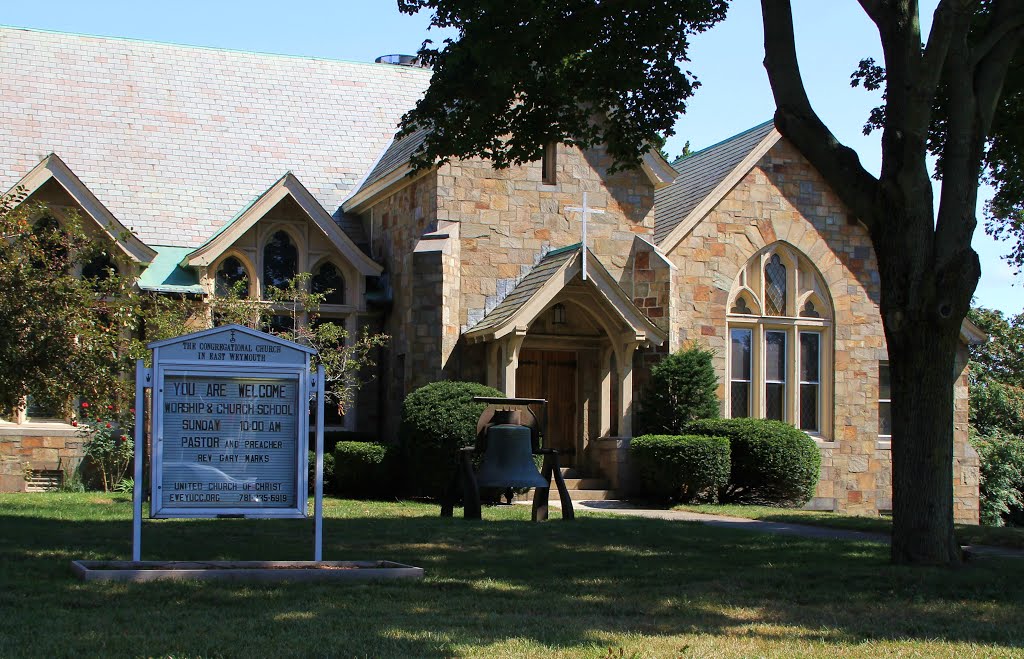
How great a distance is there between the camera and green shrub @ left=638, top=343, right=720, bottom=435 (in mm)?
22188

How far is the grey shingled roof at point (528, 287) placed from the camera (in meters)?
20.8

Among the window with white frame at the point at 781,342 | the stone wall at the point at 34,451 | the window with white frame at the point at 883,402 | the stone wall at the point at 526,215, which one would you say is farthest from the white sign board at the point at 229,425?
the window with white frame at the point at 883,402

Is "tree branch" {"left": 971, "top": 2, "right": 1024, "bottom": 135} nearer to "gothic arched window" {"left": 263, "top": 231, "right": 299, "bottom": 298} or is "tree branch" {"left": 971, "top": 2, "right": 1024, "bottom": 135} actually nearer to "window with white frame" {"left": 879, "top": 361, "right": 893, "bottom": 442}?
"window with white frame" {"left": 879, "top": 361, "right": 893, "bottom": 442}

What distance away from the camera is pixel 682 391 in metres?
22.2

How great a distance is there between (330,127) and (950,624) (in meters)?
20.2

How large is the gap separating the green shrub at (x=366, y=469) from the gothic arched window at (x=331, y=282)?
137 inches

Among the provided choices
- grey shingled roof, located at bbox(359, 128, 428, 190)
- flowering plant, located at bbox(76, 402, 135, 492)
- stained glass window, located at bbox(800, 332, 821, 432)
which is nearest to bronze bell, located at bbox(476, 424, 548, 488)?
flowering plant, located at bbox(76, 402, 135, 492)

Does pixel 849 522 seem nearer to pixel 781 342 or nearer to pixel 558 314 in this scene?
pixel 558 314

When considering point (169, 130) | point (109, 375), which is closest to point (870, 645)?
point (109, 375)

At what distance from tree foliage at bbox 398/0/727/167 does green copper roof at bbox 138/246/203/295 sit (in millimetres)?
8849

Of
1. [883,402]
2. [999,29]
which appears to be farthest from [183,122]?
[999,29]

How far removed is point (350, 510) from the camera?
1748 cm

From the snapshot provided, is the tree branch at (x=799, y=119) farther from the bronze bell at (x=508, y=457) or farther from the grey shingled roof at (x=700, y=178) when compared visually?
the grey shingled roof at (x=700, y=178)

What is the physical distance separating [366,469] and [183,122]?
9141 millimetres
